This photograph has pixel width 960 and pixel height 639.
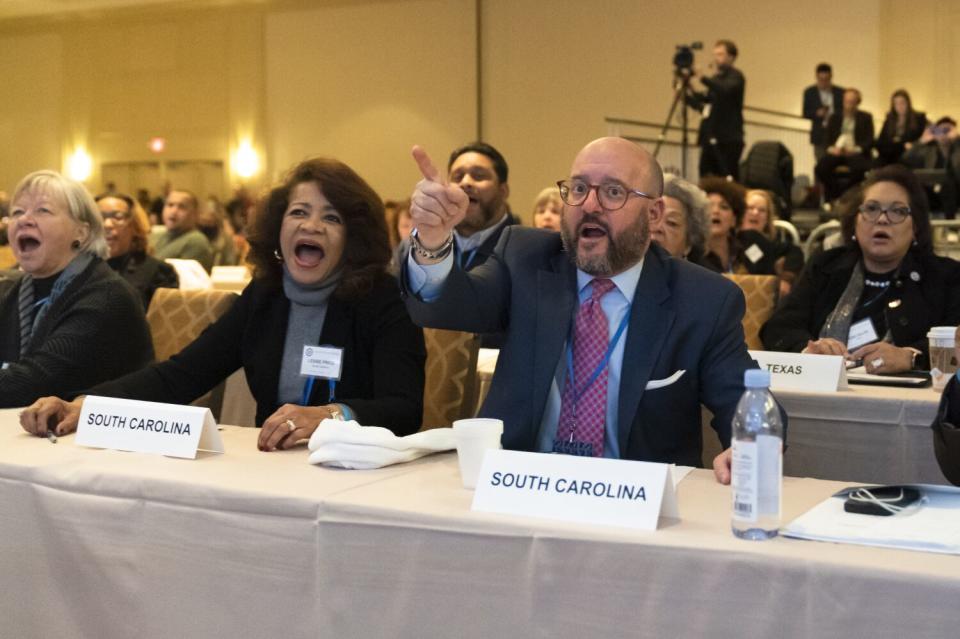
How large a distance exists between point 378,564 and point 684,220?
2928mm

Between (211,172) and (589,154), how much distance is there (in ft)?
48.3

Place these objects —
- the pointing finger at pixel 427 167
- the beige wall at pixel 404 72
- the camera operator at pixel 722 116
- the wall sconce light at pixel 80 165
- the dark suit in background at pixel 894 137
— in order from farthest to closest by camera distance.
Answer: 1. the wall sconce light at pixel 80 165
2. the beige wall at pixel 404 72
3. the dark suit in background at pixel 894 137
4. the camera operator at pixel 722 116
5. the pointing finger at pixel 427 167

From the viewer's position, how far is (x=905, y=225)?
3625 millimetres

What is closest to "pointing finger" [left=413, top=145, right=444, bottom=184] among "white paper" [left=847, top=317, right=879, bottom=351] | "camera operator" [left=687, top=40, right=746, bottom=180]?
"white paper" [left=847, top=317, right=879, bottom=351]

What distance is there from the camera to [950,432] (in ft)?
5.79

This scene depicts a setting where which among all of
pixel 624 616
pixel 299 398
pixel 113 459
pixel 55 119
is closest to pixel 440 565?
pixel 624 616

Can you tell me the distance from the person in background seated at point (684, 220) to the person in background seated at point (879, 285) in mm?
544

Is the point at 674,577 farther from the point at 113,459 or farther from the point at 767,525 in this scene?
the point at 113,459

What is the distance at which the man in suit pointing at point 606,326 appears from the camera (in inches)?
84.0

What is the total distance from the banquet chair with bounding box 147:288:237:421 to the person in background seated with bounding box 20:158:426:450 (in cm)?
71

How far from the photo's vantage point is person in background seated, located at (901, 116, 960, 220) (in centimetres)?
975

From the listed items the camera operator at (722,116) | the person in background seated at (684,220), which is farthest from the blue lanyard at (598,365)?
the camera operator at (722,116)

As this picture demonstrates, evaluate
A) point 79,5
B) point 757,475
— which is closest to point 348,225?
point 757,475

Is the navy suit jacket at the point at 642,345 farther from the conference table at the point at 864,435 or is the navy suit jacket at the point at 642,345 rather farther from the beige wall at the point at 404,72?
the beige wall at the point at 404,72
